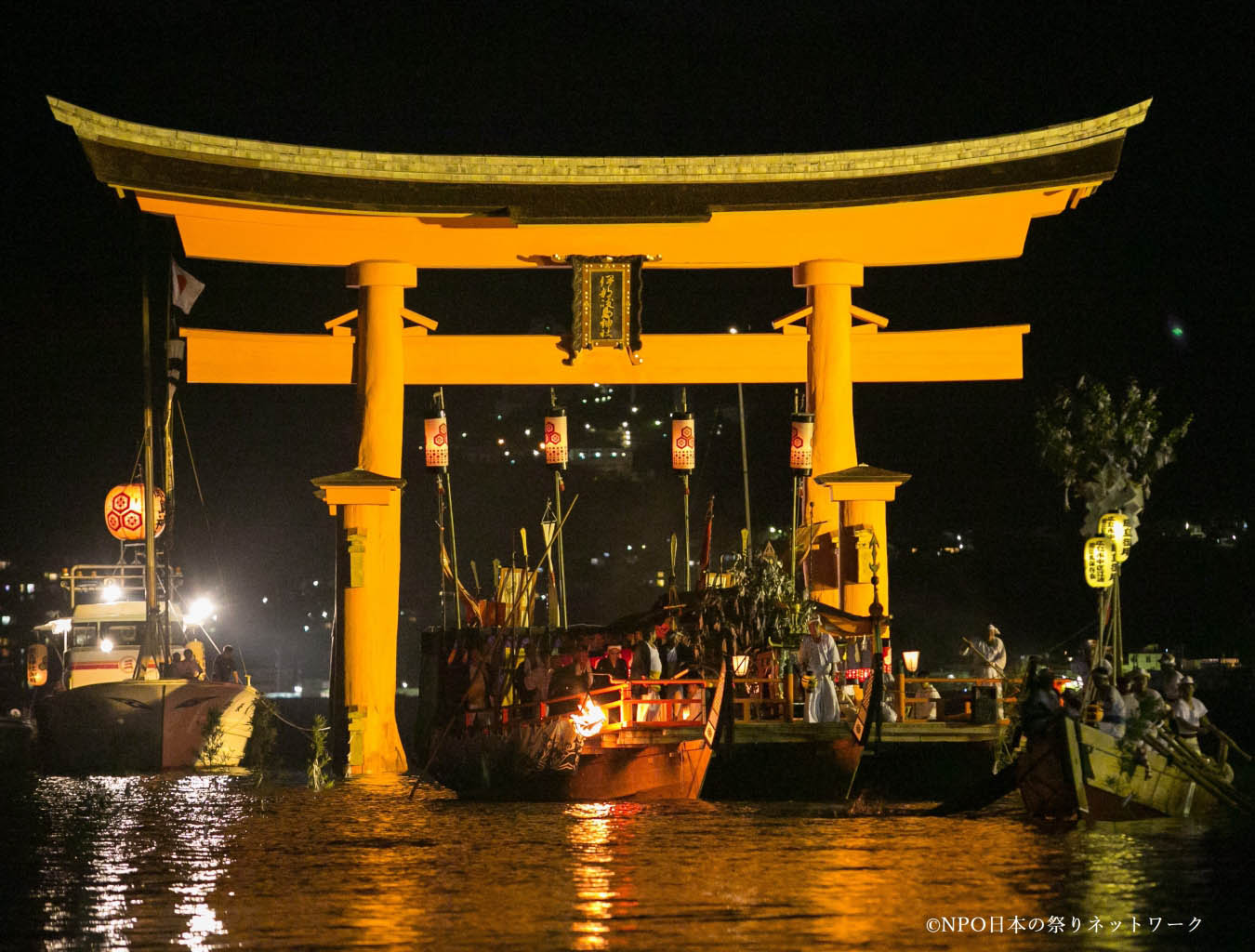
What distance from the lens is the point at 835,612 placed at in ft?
59.0

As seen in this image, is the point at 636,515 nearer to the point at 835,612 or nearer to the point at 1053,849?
the point at 835,612

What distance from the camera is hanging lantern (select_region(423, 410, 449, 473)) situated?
20266 millimetres

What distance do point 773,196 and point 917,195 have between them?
1.81 meters

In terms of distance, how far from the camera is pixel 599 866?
1173cm

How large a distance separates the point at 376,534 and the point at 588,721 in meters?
4.08

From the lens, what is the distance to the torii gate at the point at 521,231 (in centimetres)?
1836

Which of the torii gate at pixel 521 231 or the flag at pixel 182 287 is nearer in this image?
the torii gate at pixel 521 231

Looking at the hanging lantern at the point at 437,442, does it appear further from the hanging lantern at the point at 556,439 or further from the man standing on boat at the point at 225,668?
the man standing on boat at the point at 225,668

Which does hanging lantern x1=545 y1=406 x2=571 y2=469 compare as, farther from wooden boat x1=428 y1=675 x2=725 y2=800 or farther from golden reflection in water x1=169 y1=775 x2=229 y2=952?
golden reflection in water x1=169 y1=775 x2=229 y2=952

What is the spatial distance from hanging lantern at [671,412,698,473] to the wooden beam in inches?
24.9

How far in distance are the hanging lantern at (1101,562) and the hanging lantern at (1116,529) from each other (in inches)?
4.0

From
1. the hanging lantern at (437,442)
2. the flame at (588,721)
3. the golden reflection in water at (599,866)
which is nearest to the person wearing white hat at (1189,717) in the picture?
the golden reflection in water at (599,866)

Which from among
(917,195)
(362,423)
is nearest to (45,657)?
(362,423)

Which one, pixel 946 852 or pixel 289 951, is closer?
pixel 289 951
